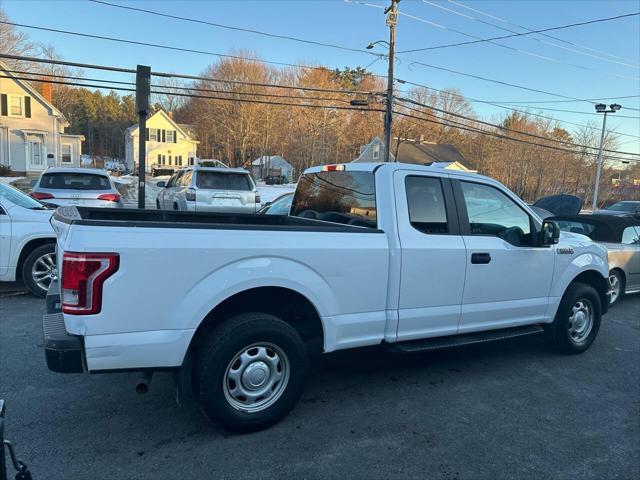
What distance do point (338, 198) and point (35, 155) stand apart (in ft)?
130

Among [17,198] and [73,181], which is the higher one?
[73,181]

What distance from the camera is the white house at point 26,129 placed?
35.0 metres

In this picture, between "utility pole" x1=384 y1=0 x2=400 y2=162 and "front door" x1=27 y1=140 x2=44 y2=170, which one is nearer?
"utility pole" x1=384 y1=0 x2=400 y2=162

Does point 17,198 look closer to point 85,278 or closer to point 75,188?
point 75,188

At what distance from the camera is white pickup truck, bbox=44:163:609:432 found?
2.76 m

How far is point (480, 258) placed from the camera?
164 inches

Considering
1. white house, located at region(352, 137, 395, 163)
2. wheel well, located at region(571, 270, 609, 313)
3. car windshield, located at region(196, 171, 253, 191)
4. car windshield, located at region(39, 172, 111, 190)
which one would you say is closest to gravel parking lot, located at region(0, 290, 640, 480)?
wheel well, located at region(571, 270, 609, 313)

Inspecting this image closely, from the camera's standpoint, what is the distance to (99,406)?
11.9 feet

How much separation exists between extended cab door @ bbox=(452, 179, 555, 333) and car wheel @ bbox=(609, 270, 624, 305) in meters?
3.93

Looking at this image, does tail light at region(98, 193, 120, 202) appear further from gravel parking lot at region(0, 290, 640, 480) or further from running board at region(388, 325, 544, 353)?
running board at region(388, 325, 544, 353)

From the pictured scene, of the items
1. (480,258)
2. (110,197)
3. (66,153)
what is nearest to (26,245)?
(110,197)

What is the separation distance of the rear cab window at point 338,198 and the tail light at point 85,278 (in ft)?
6.67

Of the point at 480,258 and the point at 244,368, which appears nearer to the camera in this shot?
the point at 244,368

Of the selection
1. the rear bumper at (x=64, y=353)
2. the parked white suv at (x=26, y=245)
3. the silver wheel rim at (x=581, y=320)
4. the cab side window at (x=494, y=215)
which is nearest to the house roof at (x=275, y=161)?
the parked white suv at (x=26, y=245)
